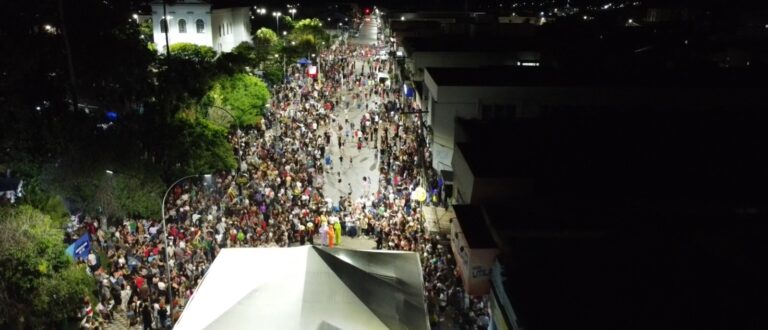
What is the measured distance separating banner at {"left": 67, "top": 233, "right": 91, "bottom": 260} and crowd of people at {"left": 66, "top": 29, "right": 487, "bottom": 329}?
0.24 m

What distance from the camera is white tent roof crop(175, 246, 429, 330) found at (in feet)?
38.8

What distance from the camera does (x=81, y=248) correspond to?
1764 centimetres

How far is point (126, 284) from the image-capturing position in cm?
1733

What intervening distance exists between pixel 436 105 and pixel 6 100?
16199 millimetres

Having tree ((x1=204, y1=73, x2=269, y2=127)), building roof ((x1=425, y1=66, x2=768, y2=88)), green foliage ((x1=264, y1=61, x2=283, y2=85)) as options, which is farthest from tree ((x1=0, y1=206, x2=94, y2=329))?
green foliage ((x1=264, y1=61, x2=283, y2=85))

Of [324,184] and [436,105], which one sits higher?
[436,105]

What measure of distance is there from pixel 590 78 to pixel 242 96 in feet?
59.4

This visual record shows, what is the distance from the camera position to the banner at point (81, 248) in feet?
56.2

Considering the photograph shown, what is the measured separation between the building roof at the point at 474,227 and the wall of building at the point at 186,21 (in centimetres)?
4873

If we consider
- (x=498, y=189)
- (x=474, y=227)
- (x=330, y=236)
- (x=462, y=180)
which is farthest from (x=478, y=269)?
(x=330, y=236)

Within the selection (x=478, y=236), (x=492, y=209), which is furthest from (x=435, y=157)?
(x=478, y=236)

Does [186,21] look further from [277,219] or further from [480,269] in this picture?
[480,269]

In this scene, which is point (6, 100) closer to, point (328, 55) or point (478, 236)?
point (478, 236)

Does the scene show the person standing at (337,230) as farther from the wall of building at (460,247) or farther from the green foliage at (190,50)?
the green foliage at (190,50)
